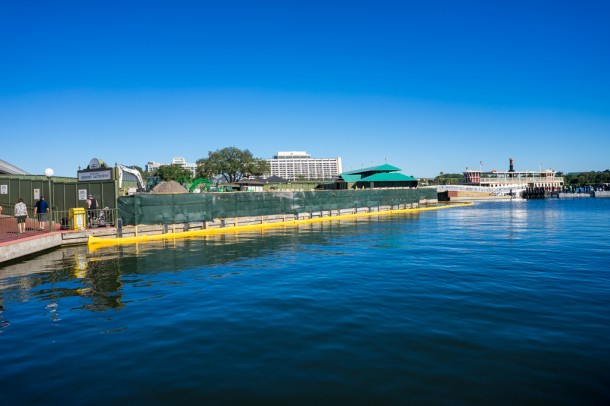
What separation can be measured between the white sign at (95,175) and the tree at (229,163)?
201 feet

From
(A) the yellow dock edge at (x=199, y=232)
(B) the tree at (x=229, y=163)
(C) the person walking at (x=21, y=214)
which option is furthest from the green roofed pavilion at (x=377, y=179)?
(C) the person walking at (x=21, y=214)

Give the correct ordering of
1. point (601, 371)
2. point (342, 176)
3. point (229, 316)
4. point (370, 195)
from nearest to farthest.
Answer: point (601, 371), point (229, 316), point (370, 195), point (342, 176)

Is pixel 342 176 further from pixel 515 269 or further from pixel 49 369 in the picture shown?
pixel 49 369

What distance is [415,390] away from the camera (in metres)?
5.65

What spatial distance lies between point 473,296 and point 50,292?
1287cm

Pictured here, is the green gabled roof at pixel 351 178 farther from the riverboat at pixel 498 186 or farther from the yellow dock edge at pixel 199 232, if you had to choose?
the yellow dock edge at pixel 199 232

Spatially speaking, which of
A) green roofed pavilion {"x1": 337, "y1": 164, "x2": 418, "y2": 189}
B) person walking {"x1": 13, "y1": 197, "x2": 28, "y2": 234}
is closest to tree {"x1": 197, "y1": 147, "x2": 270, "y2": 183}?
green roofed pavilion {"x1": 337, "y1": 164, "x2": 418, "y2": 189}

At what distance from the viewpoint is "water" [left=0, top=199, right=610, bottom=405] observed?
18.9 feet

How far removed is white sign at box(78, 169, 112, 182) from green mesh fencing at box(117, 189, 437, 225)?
1767 millimetres

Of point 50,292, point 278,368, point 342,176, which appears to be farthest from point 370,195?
point 278,368

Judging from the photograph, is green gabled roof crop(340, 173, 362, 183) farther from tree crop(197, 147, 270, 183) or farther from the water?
the water

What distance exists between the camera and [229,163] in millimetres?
88188

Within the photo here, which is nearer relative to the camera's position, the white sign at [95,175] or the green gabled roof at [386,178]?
the white sign at [95,175]

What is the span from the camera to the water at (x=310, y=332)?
5.77 metres
